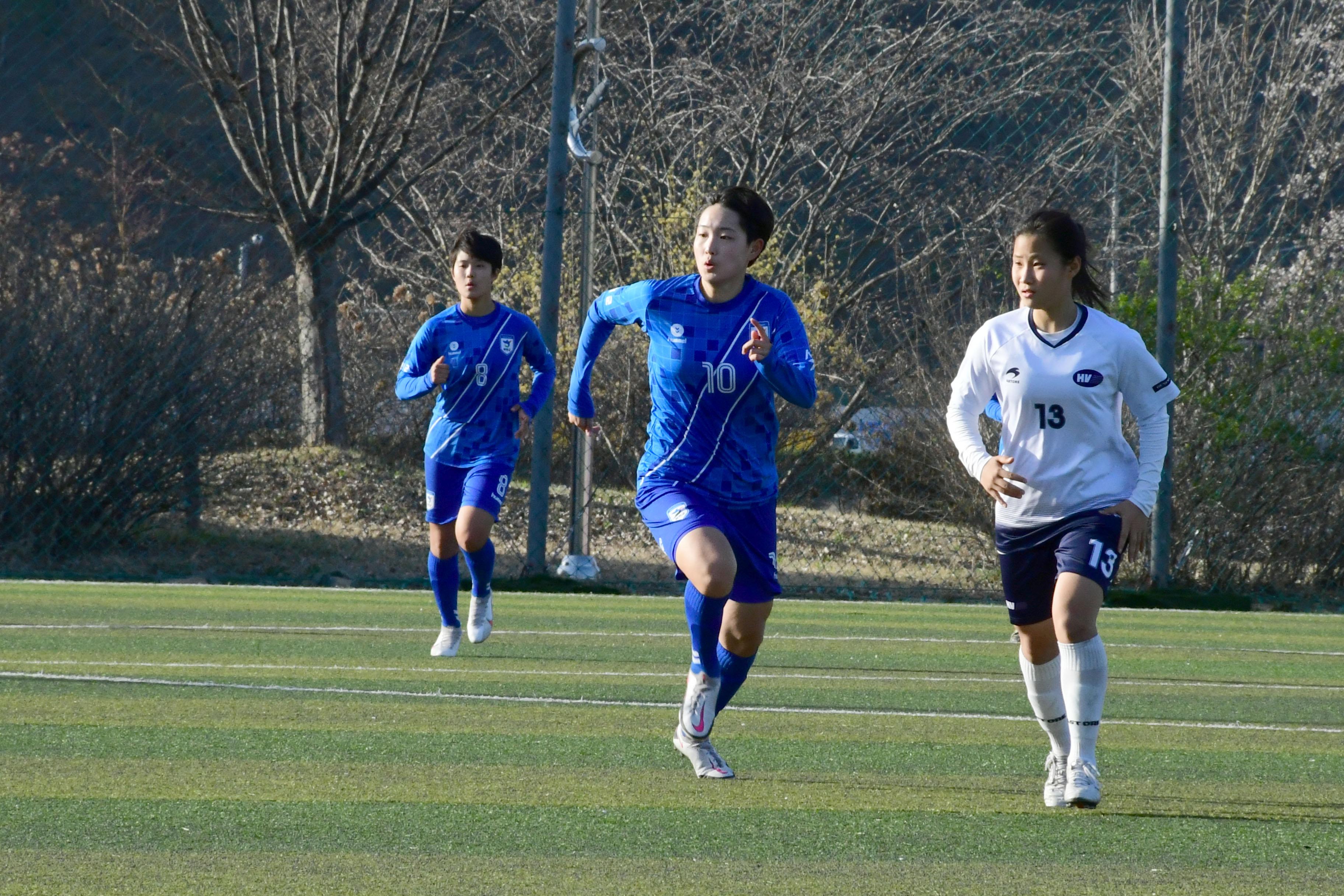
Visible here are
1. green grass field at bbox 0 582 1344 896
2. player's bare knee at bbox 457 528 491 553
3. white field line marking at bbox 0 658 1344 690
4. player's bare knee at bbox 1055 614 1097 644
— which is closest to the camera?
green grass field at bbox 0 582 1344 896

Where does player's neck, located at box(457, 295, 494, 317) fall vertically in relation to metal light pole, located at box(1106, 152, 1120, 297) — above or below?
below

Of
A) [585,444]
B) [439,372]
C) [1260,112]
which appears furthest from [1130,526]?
[1260,112]

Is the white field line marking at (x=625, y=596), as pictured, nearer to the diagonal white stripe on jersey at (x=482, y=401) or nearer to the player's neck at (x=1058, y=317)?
the diagonal white stripe on jersey at (x=482, y=401)

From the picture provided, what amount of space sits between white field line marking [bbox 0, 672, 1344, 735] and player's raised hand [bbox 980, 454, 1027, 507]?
185 cm

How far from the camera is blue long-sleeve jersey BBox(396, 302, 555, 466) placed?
809cm

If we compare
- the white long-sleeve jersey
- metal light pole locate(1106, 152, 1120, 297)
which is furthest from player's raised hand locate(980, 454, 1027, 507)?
metal light pole locate(1106, 152, 1120, 297)

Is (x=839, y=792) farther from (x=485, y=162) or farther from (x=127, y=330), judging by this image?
(x=485, y=162)

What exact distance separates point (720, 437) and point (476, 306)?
3.27m

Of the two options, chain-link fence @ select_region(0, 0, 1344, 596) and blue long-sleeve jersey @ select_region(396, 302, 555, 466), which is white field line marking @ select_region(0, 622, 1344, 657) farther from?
chain-link fence @ select_region(0, 0, 1344, 596)

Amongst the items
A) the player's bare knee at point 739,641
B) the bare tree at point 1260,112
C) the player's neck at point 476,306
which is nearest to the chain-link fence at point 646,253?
the bare tree at point 1260,112

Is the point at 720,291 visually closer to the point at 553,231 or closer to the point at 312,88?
the point at 553,231

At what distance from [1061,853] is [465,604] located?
22.7ft

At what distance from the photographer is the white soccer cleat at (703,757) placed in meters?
4.90

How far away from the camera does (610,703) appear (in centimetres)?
648
